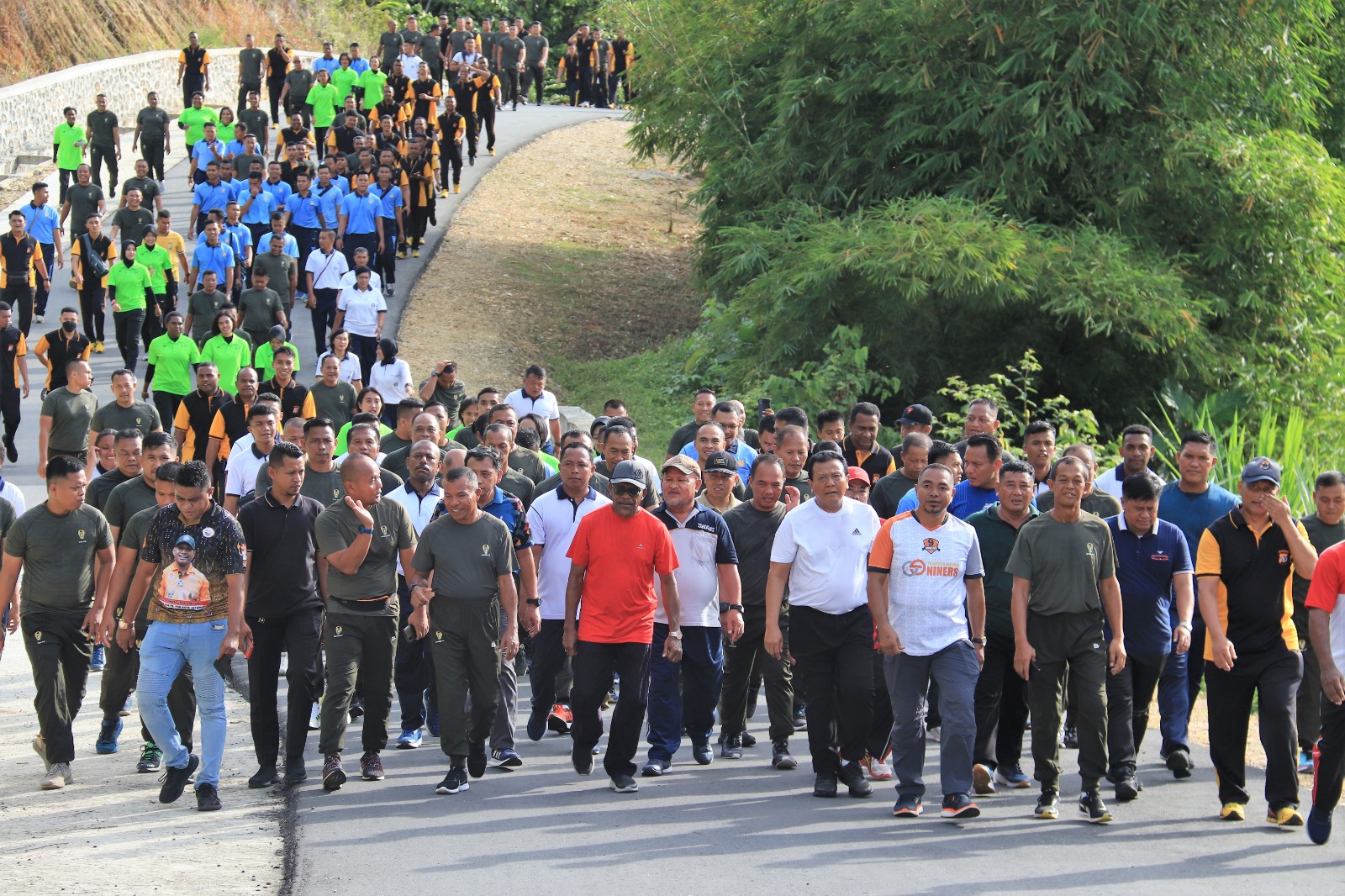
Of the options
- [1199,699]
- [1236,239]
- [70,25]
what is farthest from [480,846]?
[70,25]

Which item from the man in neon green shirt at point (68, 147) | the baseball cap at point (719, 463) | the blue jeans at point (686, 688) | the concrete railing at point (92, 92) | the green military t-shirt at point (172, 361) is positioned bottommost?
the blue jeans at point (686, 688)

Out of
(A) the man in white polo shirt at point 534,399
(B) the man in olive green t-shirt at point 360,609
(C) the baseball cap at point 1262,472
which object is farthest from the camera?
(A) the man in white polo shirt at point 534,399

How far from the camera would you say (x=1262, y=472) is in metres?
8.54

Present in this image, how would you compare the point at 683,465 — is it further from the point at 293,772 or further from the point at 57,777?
the point at 57,777

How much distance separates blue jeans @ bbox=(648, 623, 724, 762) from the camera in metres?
9.34

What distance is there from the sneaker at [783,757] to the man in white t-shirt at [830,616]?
0.55m

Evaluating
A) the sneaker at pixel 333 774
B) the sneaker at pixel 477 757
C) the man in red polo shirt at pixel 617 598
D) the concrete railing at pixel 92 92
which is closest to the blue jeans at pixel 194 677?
the sneaker at pixel 333 774

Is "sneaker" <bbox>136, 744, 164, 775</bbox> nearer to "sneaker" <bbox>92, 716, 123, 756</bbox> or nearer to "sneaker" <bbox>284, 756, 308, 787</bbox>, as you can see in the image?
"sneaker" <bbox>92, 716, 123, 756</bbox>

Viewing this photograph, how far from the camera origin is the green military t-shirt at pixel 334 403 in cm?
1492

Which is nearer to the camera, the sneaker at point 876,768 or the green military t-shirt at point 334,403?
the sneaker at point 876,768

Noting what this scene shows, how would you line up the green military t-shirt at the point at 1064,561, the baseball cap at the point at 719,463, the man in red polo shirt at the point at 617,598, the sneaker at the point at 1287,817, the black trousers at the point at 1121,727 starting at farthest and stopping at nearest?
the baseball cap at the point at 719,463
the man in red polo shirt at the point at 617,598
the black trousers at the point at 1121,727
the green military t-shirt at the point at 1064,561
the sneaker at the point at 1287,817

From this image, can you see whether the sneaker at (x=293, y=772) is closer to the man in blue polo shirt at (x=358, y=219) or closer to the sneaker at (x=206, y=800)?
the sneaker at (x=206, y=800)

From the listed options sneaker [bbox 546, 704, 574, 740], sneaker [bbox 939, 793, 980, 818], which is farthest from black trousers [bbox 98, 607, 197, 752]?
sneaker [bbox 939, 793, 980, 818]

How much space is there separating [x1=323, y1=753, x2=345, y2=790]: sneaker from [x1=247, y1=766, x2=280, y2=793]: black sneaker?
37 centimetres
